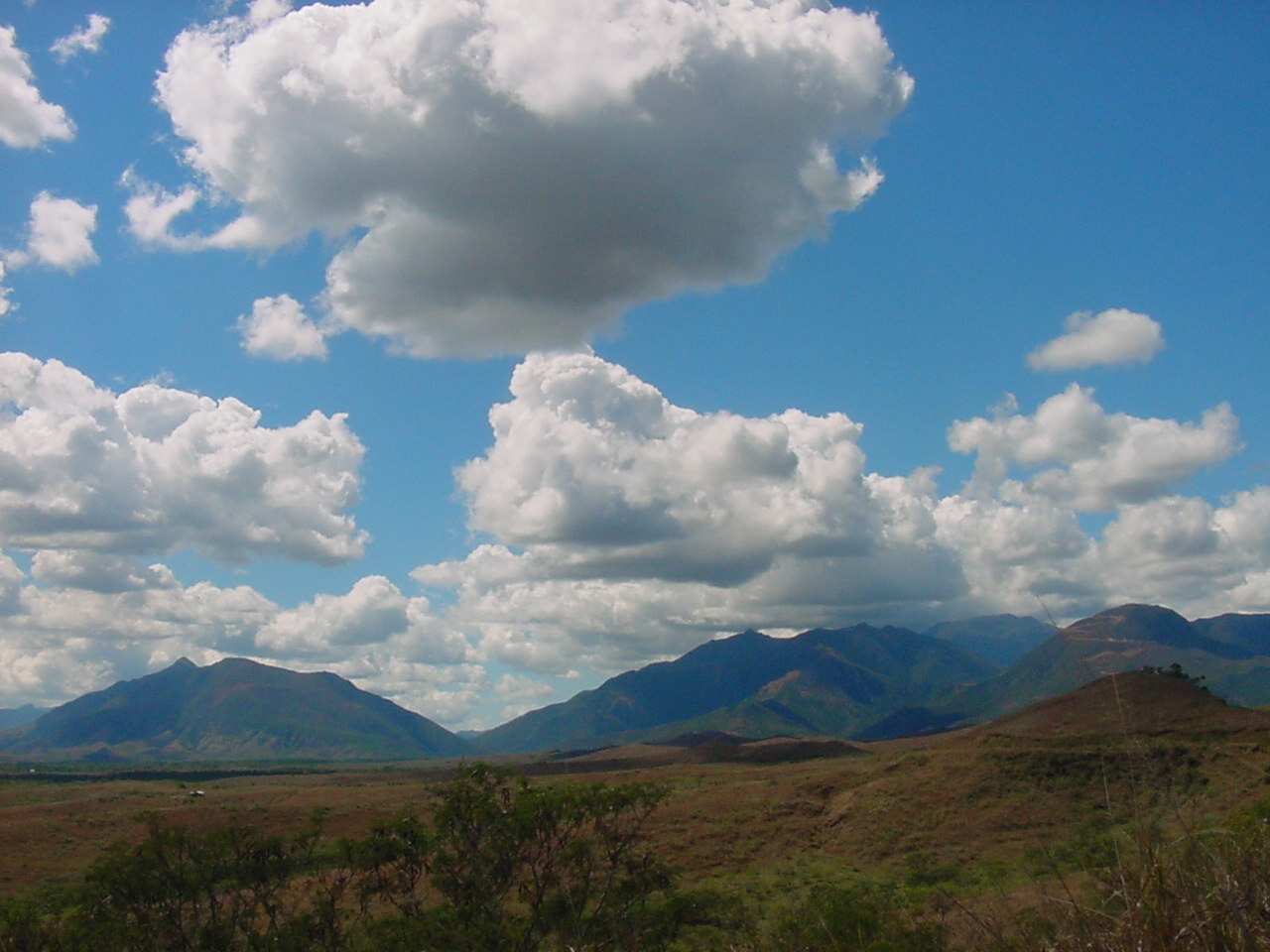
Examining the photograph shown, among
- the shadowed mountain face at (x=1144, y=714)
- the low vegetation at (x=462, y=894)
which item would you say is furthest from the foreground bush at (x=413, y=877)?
the shadowed mountain face at (x=1144, y=714)

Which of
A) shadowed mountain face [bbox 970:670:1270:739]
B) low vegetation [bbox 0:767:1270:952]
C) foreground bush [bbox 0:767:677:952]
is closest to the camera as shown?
low vegetation [bbox 0:767:1270:952]

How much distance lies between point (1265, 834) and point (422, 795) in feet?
434

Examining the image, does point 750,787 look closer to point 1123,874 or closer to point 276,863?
point 276,863

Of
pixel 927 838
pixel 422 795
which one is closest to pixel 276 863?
pixel 927 838

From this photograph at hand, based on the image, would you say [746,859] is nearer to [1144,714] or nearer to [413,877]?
[413,877]

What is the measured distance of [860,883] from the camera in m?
64.2

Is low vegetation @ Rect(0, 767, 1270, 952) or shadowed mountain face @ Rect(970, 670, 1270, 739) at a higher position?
low vegetation @ Rect(0, 767, 1270, 952)

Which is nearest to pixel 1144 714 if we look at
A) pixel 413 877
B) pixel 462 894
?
pixel 462 894

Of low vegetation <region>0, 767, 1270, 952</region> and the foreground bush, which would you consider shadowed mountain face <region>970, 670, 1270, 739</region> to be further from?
the foreground bush

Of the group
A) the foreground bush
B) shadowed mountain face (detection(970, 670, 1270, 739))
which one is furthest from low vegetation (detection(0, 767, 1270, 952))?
shadowed mountain face (detection(970, 670, 1270, 739))

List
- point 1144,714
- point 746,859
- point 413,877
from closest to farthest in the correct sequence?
point 413,877 < point 746,859 < point 1144,714

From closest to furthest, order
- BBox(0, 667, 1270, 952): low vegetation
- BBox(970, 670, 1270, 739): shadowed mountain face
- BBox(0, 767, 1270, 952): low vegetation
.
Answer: BBox(0, 667, 1270, 952): low vegetation → BBox(0, 767, 1270, 952): low vegetation → BBox(970, 670, 1270, 739): shadowed mountain face

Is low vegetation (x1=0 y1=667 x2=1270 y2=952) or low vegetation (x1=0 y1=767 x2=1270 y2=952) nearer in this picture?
low vegetation (x1=0 y1=667 x2=1270 y2=952)

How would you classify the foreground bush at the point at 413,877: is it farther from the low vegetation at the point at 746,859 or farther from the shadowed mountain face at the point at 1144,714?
the shadowed mountain face at the point at 1144,714
